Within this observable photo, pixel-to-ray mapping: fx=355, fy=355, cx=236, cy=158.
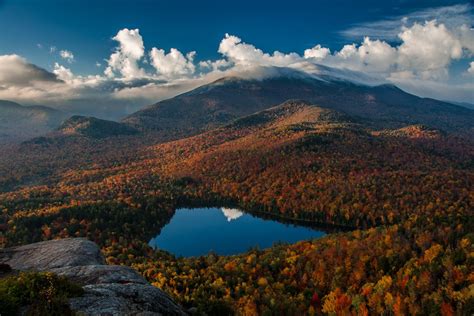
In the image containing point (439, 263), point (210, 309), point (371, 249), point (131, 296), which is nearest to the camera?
point (131, 296)

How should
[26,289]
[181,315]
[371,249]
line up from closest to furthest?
[26,289], [181,315], [371,249]

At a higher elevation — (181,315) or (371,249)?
(181,315)

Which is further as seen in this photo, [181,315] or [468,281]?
[468,281]

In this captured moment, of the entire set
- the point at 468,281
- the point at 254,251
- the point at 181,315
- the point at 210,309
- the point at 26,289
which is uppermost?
the point at 26,289

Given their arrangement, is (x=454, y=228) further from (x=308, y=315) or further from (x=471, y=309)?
(x=308, y=315)

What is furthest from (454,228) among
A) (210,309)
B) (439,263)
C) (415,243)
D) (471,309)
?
(210,309)

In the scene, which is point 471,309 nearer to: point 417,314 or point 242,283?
point 417,314

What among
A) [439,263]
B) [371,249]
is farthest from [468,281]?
[371,249]
